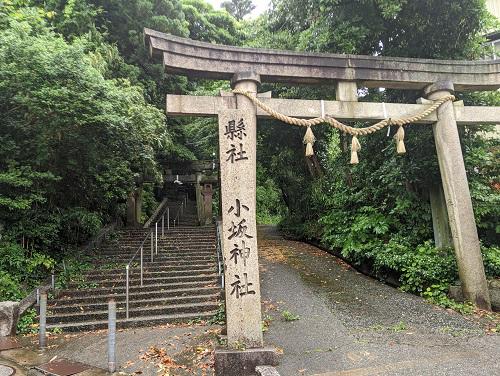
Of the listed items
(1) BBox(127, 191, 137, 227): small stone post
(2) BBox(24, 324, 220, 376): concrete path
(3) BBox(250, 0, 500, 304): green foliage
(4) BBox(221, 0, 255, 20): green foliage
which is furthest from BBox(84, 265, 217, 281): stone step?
(4) BBox(221, 0, 255, 20): green foliage

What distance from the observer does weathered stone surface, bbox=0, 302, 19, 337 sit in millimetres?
6953

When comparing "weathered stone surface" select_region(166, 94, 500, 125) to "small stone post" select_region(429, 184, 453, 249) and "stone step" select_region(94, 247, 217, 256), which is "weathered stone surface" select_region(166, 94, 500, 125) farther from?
"stone step" select_region(94, 247, 217, 256)

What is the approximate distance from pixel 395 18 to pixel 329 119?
5.23 metres

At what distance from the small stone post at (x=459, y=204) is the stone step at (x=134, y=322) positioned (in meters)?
5.21

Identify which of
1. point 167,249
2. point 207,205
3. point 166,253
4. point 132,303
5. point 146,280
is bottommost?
point 132,303

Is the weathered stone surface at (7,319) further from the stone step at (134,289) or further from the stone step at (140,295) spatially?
the stone step at (134,289)

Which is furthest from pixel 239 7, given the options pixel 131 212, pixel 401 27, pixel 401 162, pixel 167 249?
pixel 401 162

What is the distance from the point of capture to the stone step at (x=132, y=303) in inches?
328

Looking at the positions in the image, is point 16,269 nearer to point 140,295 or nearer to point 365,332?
point 140,295

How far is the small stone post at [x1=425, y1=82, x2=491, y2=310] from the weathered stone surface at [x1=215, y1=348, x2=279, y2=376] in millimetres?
4285

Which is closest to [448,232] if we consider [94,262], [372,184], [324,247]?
[372,184]

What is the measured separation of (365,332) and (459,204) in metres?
3.07

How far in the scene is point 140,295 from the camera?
29.3 ft

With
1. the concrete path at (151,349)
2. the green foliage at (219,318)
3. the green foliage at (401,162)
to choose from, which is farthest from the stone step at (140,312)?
the green foliage at (401,162)
